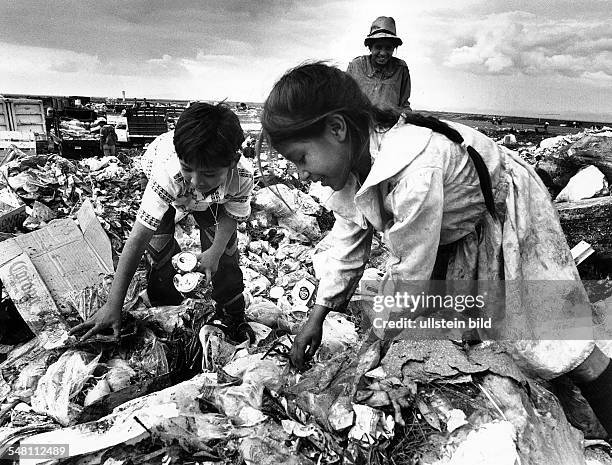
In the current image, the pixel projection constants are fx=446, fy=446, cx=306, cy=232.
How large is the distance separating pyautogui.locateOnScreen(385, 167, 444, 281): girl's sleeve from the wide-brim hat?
3513 mm

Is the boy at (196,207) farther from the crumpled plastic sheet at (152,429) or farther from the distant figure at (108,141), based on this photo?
the distant figure at (108,141)

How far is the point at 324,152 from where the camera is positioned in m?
1.40

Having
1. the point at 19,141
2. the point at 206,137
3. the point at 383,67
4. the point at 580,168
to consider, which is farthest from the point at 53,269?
the point at 19,141

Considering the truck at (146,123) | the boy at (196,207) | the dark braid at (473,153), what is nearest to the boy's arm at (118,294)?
the boy at (196,207)

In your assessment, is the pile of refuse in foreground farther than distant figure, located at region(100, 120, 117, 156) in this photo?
No

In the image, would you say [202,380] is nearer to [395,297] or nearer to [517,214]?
[395,297]

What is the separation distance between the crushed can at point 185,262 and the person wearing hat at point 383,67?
9.58 feet

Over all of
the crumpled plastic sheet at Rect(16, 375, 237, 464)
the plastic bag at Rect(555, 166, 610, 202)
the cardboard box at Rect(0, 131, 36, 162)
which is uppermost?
the cardboard box at Rect(0, 131, 36, 162)

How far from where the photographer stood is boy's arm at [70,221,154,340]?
1983 mm

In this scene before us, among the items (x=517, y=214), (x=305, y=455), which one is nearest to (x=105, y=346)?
(x=305, y=455)

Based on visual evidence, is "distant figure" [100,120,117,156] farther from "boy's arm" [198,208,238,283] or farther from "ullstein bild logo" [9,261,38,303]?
"boy's arm" [198,208,238,283]

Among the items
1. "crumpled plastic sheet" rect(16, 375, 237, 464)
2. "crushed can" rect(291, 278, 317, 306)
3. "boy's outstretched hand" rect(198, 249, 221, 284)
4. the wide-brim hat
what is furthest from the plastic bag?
"crumpled plastic sheet" rect(16, 375, 237, 464)

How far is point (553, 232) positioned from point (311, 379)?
100 centimetres

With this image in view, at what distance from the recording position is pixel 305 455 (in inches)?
48.7
